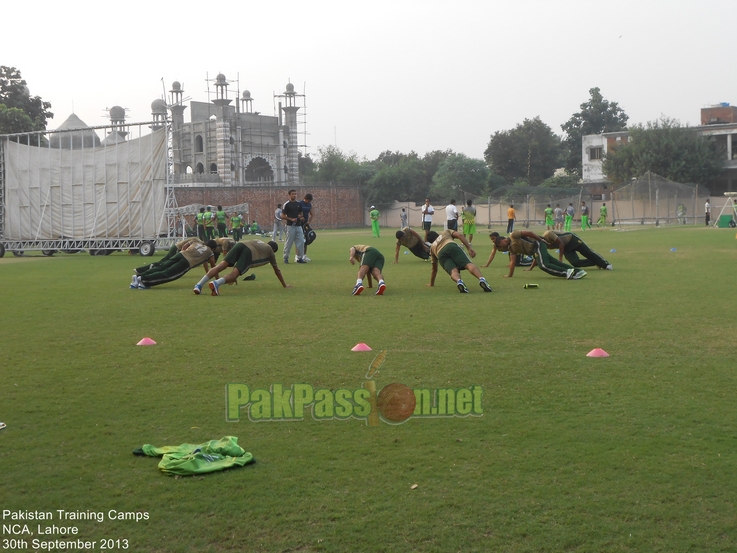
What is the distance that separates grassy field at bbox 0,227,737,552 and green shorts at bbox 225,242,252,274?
95.3 inches

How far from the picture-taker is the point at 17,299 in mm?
13211

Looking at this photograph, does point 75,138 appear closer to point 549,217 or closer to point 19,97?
point 549,217

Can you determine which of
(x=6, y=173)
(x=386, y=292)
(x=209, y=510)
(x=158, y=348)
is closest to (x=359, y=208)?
(x=6, y=173)

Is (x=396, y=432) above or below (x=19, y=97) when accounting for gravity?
below

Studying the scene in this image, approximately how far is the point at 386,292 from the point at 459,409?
7.51m

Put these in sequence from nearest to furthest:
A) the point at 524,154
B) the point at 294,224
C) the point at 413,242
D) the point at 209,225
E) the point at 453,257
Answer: the point at 453,257 → the point at 413,242 → the point at 294,224 → the point at 209,225 → the point at 524,154

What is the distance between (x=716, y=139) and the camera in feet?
207

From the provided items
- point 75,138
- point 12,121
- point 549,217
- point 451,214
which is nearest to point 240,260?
point 451,214

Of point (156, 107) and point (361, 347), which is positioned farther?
point (156, 107)

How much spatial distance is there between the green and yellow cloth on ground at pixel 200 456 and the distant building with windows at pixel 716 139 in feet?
208

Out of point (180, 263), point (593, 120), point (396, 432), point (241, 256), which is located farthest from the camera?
point (593, 120)

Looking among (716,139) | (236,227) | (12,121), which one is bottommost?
(236,227)

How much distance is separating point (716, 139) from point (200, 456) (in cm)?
6681

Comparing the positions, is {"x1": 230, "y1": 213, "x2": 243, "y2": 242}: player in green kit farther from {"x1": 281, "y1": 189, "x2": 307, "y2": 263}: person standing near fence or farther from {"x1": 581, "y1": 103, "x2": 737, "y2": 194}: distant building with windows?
{"x1": 581, "y1": 103, "x2": 737, "y2": 194}: distant building with windows
